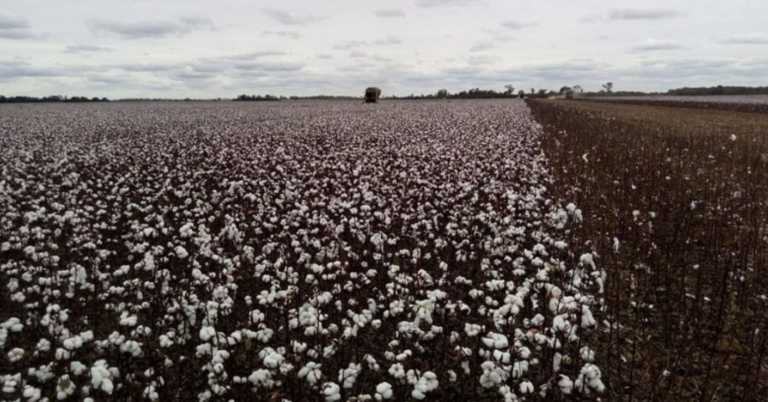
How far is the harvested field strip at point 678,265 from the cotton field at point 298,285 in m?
0.45

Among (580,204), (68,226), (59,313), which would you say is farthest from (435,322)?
(68,226)

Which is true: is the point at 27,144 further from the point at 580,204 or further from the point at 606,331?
the point at 606,331

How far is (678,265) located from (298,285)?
5730 mm

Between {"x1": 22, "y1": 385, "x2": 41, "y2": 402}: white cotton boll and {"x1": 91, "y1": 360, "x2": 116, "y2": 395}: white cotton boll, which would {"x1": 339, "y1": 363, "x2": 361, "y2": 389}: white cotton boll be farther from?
{"x1": 22, "y1": 385, "x2": 41, "y2": 402}: white cotton boll

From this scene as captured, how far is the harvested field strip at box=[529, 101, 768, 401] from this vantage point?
204 inches

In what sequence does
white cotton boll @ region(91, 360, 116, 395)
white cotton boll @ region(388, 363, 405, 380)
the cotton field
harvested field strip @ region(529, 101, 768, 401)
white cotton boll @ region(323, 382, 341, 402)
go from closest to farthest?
1. white cotton boll @ region(91, 360, 116, 395)
2. white cotton boll @ region(323, 382, 341, 402)
3. white cotton boll @ region(388, 363, 405, 380)
4. the cotton field
5. harvested field strip @ region(529, 101, 768, 401)

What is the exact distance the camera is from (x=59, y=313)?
17.4 ft

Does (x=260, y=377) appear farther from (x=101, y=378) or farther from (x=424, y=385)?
(x=424, y=385)

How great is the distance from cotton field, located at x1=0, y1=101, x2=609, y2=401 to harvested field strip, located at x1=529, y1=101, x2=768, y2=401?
0.45m

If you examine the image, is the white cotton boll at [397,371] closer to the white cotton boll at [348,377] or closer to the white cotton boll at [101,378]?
the white cotton boll at [348,377]

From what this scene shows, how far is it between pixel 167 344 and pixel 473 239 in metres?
5.56

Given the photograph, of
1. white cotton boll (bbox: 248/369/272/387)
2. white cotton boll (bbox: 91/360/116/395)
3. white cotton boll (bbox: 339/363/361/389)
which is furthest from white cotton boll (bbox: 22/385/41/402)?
white cotton boll (bbox: 339/363/361/389)

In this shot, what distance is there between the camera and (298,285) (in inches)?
283

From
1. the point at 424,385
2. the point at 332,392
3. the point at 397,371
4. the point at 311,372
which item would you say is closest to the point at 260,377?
the point at 311,372
